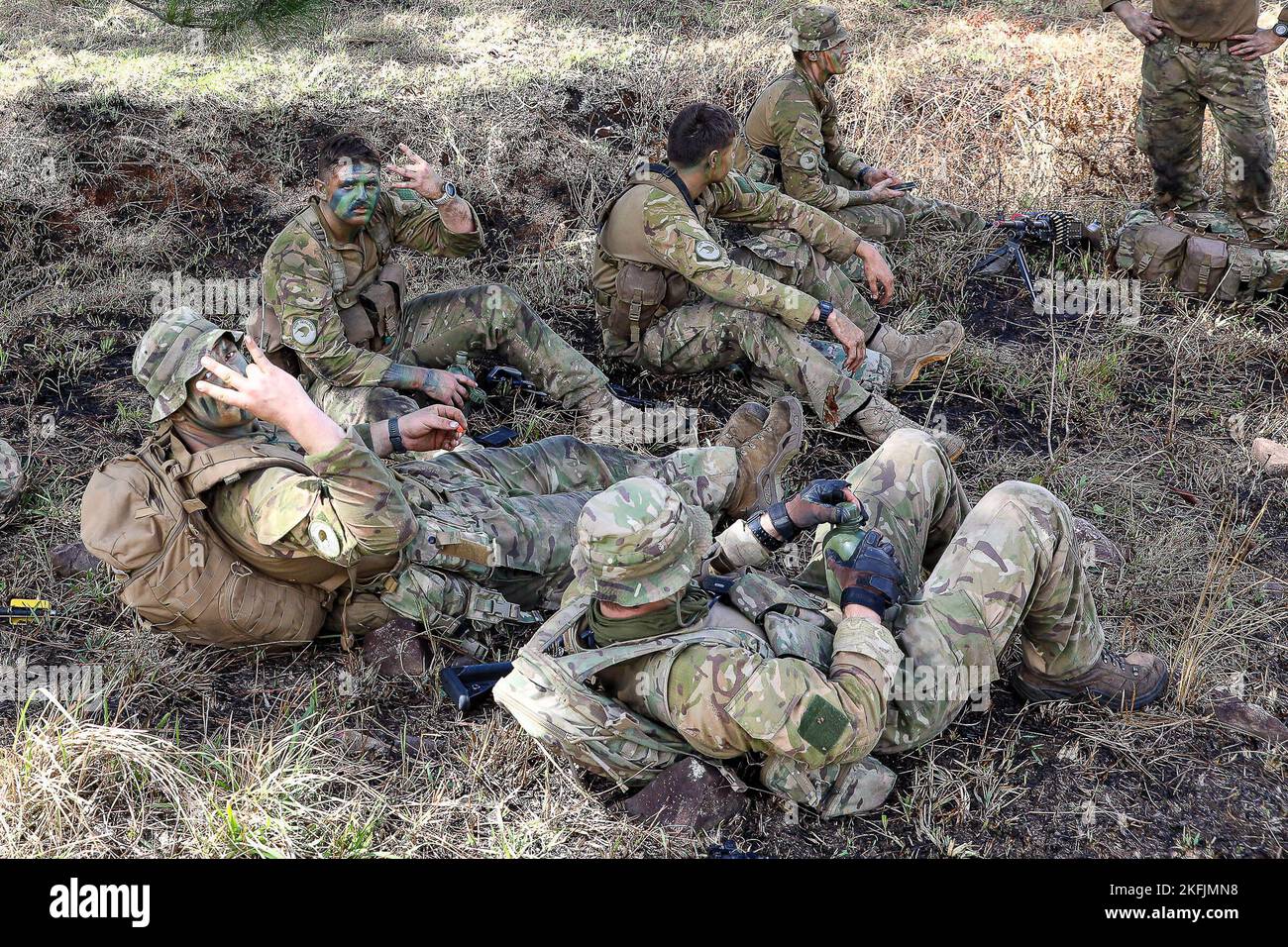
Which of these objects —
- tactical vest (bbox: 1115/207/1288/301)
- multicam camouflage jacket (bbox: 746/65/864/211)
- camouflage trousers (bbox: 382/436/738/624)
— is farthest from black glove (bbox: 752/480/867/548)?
tactical vest (bbox: 1115/207/1288/301)

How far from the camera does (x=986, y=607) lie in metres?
3.39

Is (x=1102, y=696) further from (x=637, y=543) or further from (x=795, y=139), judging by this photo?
(x=795, y=139)

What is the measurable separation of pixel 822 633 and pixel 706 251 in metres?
2.48

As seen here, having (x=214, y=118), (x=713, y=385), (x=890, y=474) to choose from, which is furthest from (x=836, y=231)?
(x=214, y=118)

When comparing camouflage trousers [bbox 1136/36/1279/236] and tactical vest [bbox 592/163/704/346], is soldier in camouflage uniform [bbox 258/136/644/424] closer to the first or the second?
tactical vest [bbox 592/163/704/346]

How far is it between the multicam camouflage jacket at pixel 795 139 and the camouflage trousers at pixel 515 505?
8.77 feet

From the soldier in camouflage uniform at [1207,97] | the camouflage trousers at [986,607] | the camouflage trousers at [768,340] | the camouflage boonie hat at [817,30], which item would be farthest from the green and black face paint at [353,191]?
the soldier in camouflage uniform at [1207,97]

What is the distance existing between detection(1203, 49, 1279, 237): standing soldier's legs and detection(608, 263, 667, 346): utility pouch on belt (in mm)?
4179

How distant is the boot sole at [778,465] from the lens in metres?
4.69

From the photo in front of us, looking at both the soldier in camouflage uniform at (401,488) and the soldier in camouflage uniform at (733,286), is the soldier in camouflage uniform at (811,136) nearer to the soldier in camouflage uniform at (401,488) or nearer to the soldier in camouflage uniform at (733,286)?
the soldier in camouflage uniform at (733,286)

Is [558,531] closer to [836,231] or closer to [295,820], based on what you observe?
[295,820]

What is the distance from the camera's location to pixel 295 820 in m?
3.24

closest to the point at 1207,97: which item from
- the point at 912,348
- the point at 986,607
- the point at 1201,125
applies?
the point at 1201,125

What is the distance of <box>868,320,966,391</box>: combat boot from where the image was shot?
227 inches
